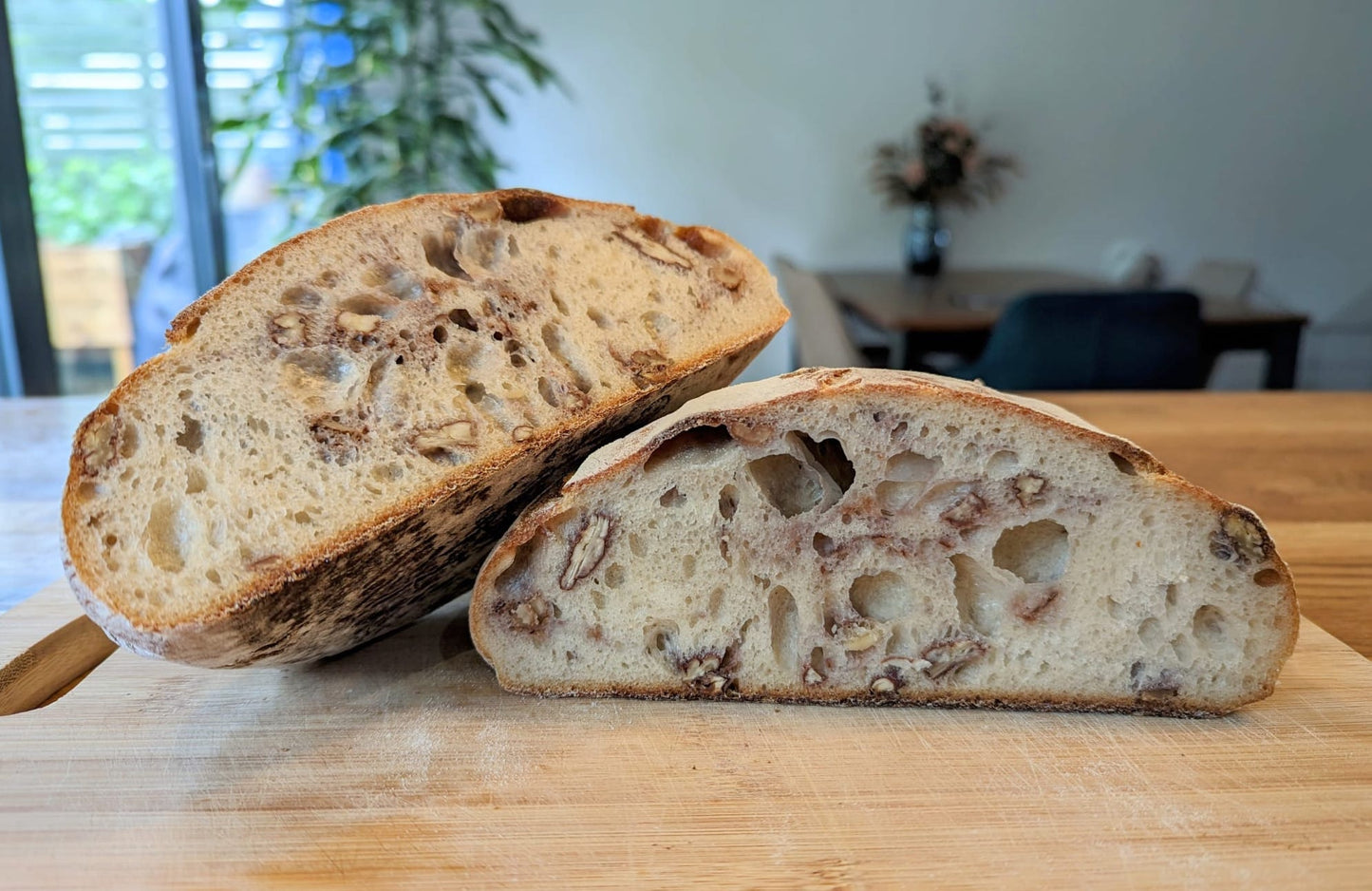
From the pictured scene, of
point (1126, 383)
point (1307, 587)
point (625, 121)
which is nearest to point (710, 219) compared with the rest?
point (625, 121)

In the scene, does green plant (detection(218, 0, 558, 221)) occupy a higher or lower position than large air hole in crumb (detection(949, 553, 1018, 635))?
higher

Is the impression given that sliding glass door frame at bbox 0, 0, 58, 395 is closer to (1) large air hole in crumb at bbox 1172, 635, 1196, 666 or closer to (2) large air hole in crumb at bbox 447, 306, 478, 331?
(2) large air hole in crumb at bbox 447, 306, 478, 331

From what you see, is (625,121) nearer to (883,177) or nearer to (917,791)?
(883,177)

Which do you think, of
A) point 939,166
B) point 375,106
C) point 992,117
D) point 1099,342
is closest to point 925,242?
point 939,166

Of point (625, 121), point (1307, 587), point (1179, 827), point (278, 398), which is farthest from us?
point (625, 121)

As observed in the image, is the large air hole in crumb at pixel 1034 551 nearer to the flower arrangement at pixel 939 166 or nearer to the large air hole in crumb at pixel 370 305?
the large air hole in crumb at pixel 370 305

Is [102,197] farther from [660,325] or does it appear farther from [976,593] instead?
[976,593]

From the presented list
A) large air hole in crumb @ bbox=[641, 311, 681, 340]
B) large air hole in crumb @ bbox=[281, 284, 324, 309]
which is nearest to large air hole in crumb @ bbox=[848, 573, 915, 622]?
large air hole in crumb @ bbox=[641, 311, 681, 340]
